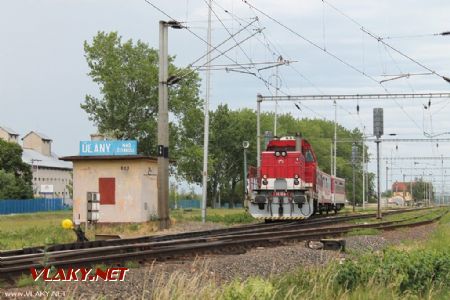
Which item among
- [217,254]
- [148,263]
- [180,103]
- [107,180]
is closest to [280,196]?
[107,180]

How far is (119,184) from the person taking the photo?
32.0 meters

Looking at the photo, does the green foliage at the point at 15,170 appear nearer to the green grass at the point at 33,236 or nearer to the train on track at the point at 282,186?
the green grass at the point at 33,236

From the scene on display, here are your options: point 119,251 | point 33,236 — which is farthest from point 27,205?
point 119,251

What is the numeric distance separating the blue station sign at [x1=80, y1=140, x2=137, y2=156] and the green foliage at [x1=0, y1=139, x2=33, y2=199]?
5468 centimetres

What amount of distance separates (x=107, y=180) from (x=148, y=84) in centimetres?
3952

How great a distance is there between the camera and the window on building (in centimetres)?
3209

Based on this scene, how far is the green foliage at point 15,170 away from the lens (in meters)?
85.9

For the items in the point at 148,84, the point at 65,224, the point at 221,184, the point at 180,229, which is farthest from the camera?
the point at 221,184

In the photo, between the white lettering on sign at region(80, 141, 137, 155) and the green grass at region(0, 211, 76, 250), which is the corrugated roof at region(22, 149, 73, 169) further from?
the green grass at region(0, 211, 76, 250)

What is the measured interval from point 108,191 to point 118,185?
0.63 metres

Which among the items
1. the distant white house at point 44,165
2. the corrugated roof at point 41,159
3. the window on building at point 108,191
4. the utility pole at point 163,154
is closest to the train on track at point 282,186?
the utility pole at point 163,154

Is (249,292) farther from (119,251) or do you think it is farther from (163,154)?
(163,154)

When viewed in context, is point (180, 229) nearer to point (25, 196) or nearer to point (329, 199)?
point (329, 199)

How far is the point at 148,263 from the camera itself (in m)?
13.5
